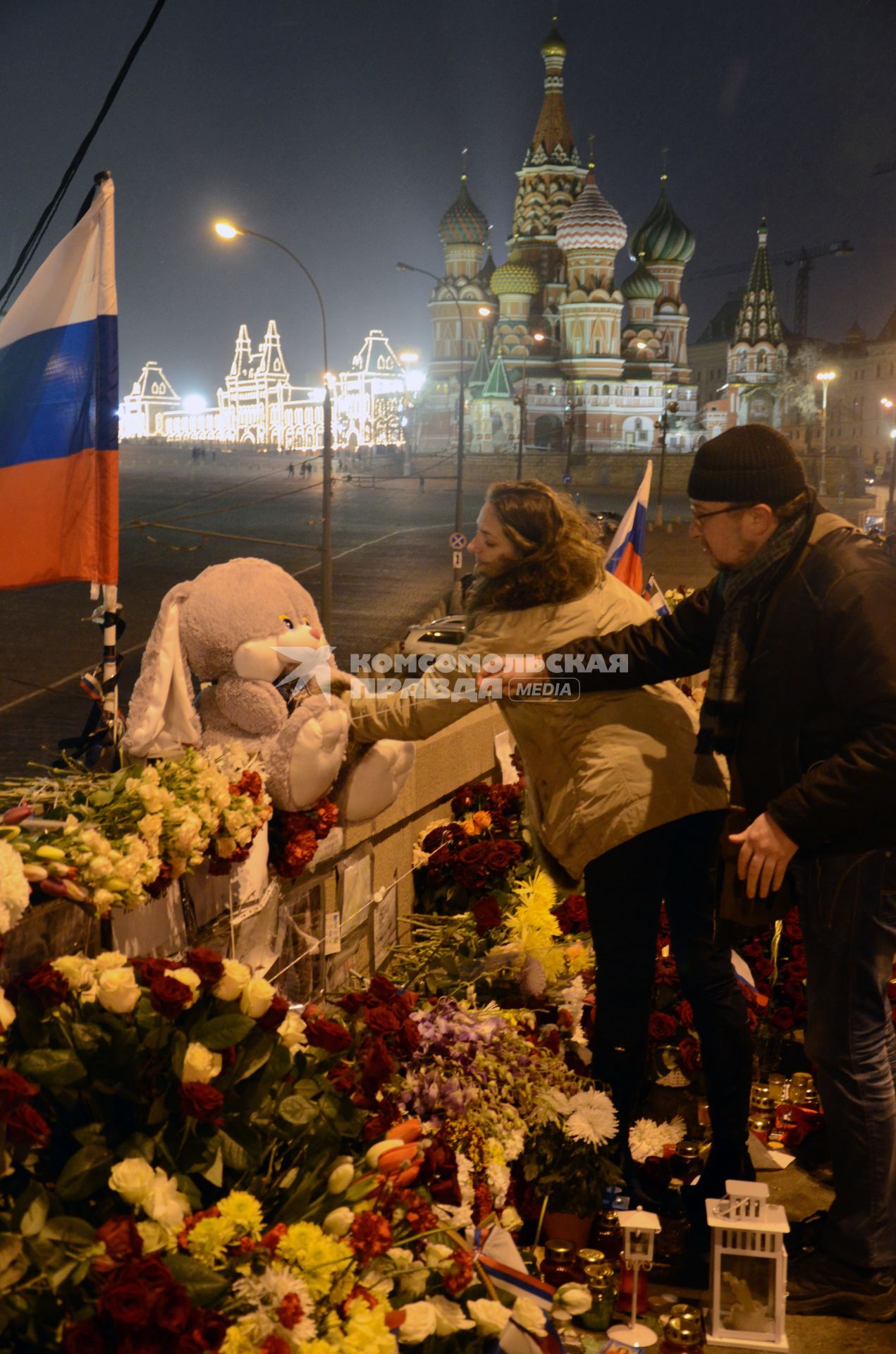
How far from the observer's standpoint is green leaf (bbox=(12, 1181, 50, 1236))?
1909mm

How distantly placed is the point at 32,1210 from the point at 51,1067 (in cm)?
22

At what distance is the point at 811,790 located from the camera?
8.74ft

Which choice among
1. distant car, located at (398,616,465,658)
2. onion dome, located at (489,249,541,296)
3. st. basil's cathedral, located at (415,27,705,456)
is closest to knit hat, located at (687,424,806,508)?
distant car, located at (398,616,465,658)

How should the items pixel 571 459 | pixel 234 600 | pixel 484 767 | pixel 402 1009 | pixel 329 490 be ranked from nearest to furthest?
pixel 402 1009
pixel 234 600
pixel 484 767
pixel 329 490
pixel 571 459

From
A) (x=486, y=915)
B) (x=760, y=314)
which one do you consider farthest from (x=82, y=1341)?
(x=760, y=314)

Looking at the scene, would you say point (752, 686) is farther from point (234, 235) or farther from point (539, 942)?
point (234, 235)

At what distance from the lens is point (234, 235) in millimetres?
14516

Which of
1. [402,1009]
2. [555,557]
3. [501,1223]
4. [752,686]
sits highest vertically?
[555,557]

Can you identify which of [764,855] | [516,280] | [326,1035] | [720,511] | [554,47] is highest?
[554,47]

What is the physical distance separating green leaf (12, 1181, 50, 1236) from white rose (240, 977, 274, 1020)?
0.44 metres

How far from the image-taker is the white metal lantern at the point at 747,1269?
9.07 ft

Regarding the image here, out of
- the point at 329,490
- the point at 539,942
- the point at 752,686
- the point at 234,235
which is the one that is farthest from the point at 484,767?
the point at 329,490

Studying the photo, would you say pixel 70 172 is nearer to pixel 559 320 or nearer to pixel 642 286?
pixel 559 320

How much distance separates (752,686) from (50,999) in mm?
1621
